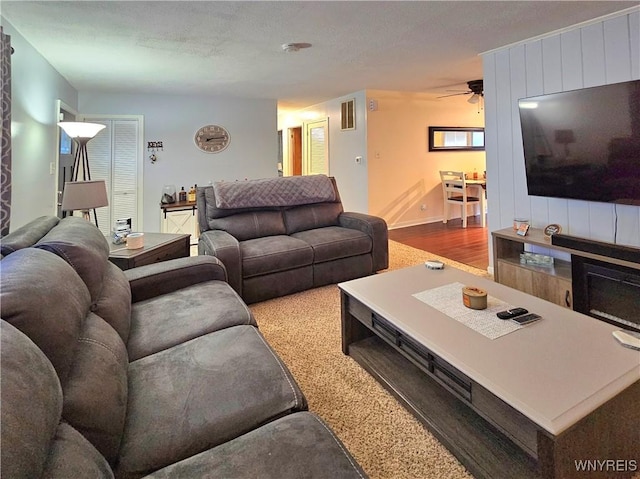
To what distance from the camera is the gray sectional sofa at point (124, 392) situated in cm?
73

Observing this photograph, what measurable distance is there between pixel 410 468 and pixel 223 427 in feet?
2.60

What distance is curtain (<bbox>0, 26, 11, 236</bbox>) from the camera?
6.91 ft

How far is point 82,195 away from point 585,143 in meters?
3.70

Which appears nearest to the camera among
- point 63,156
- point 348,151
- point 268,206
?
point 268,206

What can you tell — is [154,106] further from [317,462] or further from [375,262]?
[317,462]

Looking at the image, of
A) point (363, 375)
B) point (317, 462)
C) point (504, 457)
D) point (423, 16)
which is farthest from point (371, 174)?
point (317, 462)

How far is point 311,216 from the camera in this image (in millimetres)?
3793

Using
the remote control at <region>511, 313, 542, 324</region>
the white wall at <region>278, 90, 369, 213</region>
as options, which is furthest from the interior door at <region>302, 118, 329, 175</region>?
the remote control at <region>511, 313, 542, 324</region>

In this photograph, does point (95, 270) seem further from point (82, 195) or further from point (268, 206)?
point (268, 206)

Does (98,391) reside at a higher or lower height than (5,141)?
lower

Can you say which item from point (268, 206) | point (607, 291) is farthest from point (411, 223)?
point (607, 291)

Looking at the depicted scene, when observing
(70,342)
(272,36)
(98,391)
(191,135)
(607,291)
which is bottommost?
(607,291)

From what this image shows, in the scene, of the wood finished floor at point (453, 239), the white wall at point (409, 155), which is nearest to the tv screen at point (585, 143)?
the wood finished floor at point (453, 239)

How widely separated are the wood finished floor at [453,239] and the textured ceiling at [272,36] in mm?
2167
